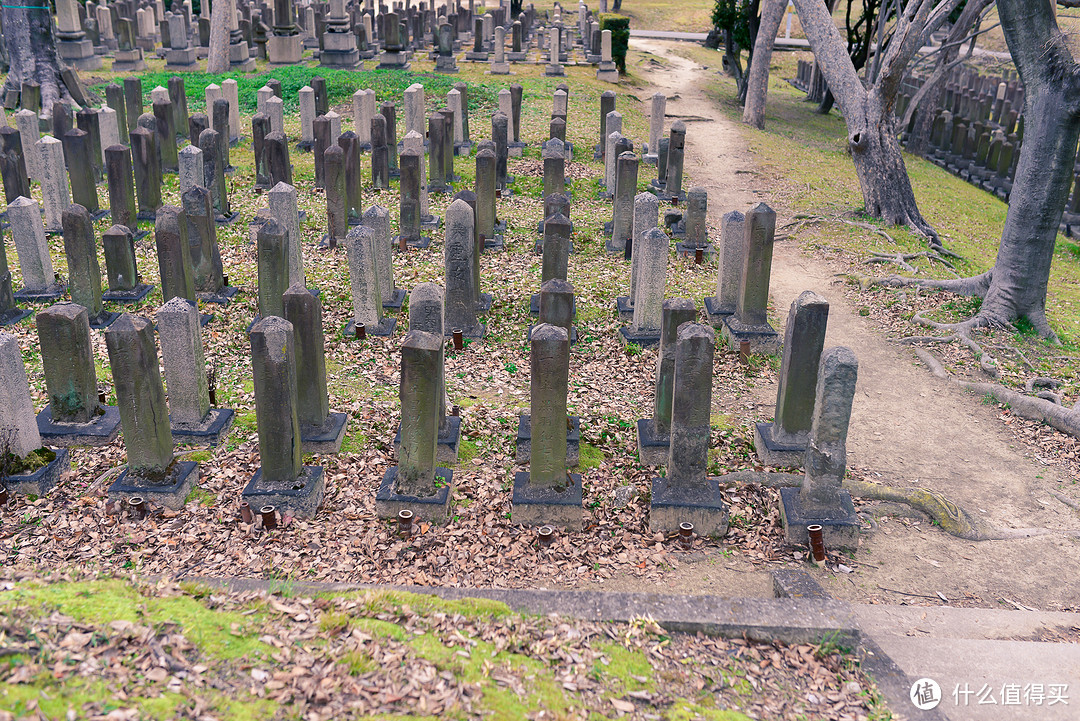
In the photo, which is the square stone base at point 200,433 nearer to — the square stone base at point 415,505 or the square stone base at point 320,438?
the square stone base at point 320,438

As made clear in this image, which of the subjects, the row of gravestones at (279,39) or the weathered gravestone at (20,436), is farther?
the row of gravestones at (279,39)

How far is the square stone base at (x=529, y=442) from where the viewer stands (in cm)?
680

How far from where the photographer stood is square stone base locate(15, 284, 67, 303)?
9.12 metres

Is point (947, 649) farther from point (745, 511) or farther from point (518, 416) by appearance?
point (518, 416)

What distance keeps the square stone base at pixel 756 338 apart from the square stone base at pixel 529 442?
8.64 feet

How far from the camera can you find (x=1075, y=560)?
594cm

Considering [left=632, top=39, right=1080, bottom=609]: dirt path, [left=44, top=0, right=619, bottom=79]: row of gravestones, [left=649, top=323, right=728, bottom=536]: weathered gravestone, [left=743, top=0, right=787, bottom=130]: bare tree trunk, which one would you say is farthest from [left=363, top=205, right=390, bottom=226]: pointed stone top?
[left=743, top=0, right=787, bottom=130]: bare tree trunk

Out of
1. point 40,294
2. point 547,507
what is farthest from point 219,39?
point 547,507

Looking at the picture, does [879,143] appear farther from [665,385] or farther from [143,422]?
[143,422]

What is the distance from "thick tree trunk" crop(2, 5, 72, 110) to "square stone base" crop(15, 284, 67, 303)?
28.1 feet

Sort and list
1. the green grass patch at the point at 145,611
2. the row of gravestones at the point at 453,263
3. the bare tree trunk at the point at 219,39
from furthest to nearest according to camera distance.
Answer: the bare tree trunk at the point at 219,39, the row of gravestones at the point at 453,263, the green grass patch at the point at 145,611

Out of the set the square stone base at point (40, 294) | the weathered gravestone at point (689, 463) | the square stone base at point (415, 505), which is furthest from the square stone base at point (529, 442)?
the square stone base at point (40, 294)

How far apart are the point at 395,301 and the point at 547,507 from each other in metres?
4.21

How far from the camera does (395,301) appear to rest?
375 inches
